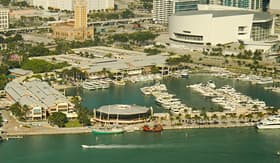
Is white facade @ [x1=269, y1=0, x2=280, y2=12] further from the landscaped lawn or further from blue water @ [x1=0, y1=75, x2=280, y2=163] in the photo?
the landscaped lawn

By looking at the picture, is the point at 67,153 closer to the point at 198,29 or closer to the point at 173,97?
the point at 173,97

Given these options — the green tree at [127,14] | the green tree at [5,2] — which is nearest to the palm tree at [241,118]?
the green tree at [127,14]

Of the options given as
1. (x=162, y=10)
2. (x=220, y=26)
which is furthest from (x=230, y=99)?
(x=162, y=10)

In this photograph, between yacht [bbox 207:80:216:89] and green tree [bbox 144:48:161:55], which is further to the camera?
green tree [bbox 144:48:161:55]

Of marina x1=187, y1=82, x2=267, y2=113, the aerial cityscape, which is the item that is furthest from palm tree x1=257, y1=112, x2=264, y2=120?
marina x1=187, y1=82, x2=267, y2=113

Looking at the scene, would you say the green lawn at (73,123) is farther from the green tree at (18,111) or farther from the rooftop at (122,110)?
the green tree at (18,111)

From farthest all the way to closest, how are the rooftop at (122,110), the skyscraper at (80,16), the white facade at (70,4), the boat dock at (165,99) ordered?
the white facade at (70,4)
the skyscraper at (80,16)
the boat dock at (165,99)
the rooftop at (122,110)

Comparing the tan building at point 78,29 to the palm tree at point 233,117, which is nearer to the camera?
the palm tree at point 233,117
